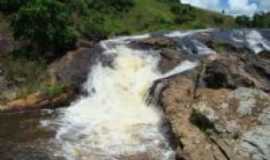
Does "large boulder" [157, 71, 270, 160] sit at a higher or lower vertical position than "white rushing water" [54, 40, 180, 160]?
higher

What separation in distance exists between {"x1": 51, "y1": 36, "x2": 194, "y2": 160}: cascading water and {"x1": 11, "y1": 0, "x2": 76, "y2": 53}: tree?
2.59m

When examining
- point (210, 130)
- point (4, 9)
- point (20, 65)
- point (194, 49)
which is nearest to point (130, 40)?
point (194, 49)

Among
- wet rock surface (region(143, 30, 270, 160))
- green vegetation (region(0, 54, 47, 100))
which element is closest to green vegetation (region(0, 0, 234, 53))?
green vegetation (region(0, 54, 47, 100))

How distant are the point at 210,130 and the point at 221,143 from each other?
3.27 ft

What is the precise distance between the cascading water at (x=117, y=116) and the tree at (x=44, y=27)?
2.59 meters

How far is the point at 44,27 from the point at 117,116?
8.65 m

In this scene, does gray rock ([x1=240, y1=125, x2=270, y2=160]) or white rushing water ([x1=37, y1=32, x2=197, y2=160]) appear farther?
white rushing water ([x1=37, y1=32, x2=197, y2=160])

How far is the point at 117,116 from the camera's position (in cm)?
2083

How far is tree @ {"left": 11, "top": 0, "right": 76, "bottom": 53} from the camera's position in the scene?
26.6 m

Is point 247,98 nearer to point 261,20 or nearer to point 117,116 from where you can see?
point 117,116

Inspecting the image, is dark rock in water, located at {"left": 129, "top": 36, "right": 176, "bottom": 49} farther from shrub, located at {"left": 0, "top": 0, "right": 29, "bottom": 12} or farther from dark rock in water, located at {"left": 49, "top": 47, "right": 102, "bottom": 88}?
shrub, located at {"left": 0, "top": 0, "right": 29, "bottom": 12}

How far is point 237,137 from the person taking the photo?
52.0ft

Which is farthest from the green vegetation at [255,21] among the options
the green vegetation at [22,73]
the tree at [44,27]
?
the green vegetation at [22,73]

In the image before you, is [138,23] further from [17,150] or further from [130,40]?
[17,150]
